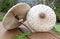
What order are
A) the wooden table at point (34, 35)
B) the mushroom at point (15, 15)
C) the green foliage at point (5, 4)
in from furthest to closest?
the green foliage at point (5, 4)
the mushroom at point (15, 15)
the wooden table at point (34, 35)

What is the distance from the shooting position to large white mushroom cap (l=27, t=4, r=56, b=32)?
1.34 meters

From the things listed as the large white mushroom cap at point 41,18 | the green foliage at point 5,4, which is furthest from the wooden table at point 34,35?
the green foliage at point 5,4

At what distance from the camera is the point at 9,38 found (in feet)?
4.39

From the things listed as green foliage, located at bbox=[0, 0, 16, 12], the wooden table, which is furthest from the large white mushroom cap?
green foliage, located at bbox=[0, 0, 16, 12]

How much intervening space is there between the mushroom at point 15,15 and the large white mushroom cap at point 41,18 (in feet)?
0.33

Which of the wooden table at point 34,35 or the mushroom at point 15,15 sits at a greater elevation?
the mushroom at point 15,15

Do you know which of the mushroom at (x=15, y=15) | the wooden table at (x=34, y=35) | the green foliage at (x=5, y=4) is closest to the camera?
the wooden table at (x=34, y=35)

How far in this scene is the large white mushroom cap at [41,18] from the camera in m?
1.34

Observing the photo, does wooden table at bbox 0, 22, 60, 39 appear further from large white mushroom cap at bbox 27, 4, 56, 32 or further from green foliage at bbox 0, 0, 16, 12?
green foliage at bbox 0, 0, 16, 12

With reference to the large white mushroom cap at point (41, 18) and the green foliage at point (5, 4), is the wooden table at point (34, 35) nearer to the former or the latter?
the large white mushroom cap at point (41, 18)

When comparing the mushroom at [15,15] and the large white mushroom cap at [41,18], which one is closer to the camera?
the large white mushroom cap at [41,18]

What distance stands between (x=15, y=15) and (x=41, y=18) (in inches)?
10.3

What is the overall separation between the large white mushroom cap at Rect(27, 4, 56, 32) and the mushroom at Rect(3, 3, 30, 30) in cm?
10

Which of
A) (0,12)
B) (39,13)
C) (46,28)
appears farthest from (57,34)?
(0,12)
